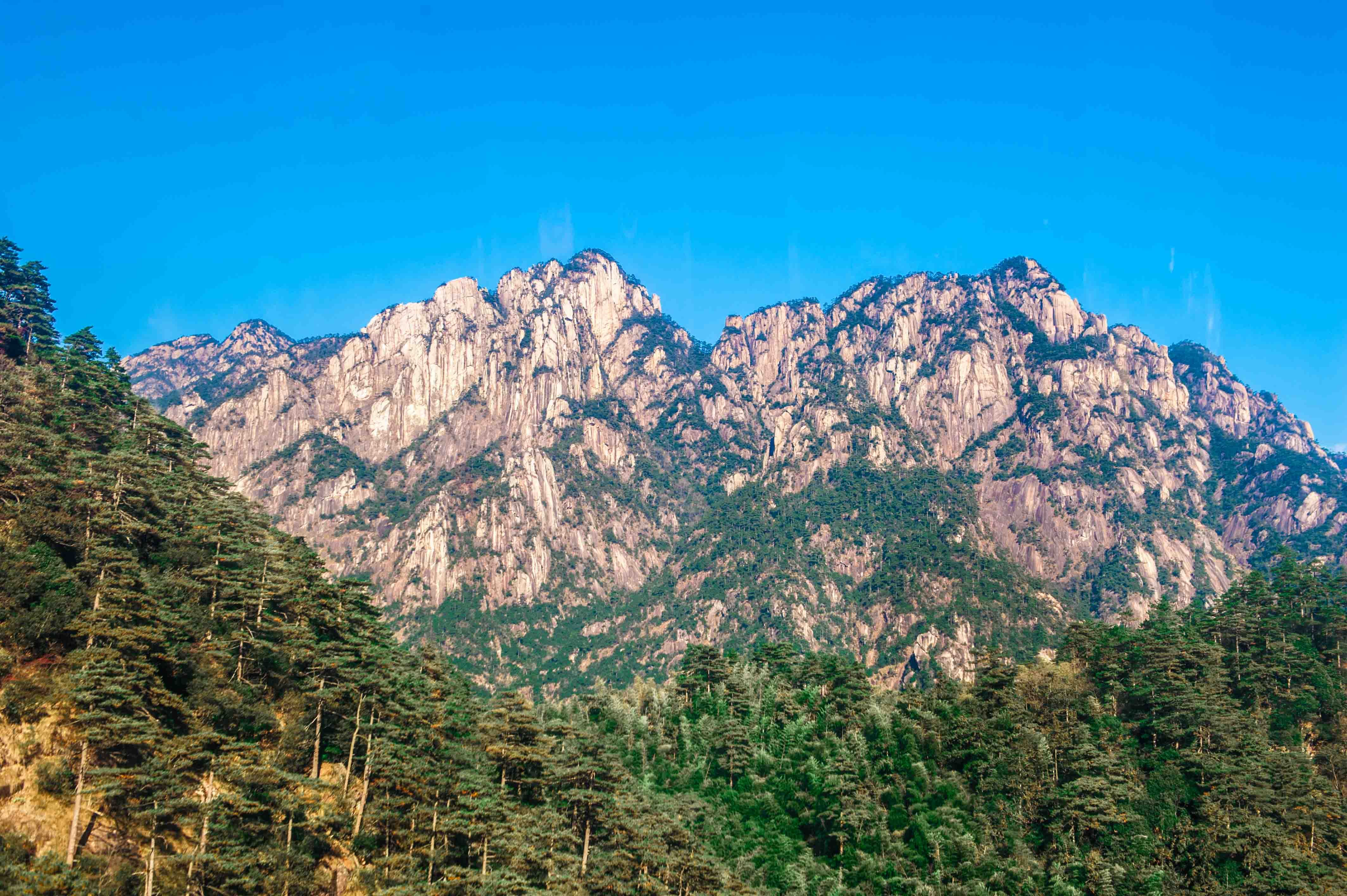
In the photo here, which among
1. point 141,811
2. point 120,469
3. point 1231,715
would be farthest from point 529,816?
point 1231,715

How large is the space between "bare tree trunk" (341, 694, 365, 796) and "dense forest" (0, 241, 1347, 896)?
33 centimetres

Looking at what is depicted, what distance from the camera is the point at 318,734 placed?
2079 inches

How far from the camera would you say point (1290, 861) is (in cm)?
6128

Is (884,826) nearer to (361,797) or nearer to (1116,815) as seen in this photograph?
(1116,815)

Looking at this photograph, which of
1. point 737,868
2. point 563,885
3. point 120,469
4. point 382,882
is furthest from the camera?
point 737,868

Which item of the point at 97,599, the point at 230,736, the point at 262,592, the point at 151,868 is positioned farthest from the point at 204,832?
the point at 262,592

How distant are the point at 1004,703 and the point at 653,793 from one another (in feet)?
120

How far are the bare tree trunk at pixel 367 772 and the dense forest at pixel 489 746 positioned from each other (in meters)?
0.27

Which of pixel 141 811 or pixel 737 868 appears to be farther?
pixel 737 868

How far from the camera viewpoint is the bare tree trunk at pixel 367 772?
5078 cm

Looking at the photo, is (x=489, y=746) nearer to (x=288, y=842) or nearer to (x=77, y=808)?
(x=288, y=842)

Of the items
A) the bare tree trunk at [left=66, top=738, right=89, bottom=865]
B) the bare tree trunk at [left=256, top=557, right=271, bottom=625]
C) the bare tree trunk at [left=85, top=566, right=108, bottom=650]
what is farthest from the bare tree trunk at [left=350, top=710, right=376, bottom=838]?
the bare tree trunk at [left=85, top=566, right=108, bottom=650]

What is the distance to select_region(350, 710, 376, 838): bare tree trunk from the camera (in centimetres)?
5078

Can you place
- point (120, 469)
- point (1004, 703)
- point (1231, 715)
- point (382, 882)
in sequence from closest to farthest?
point (382, 882) → point (120, 469) → point (1231, 715) → point (1004, 703)
